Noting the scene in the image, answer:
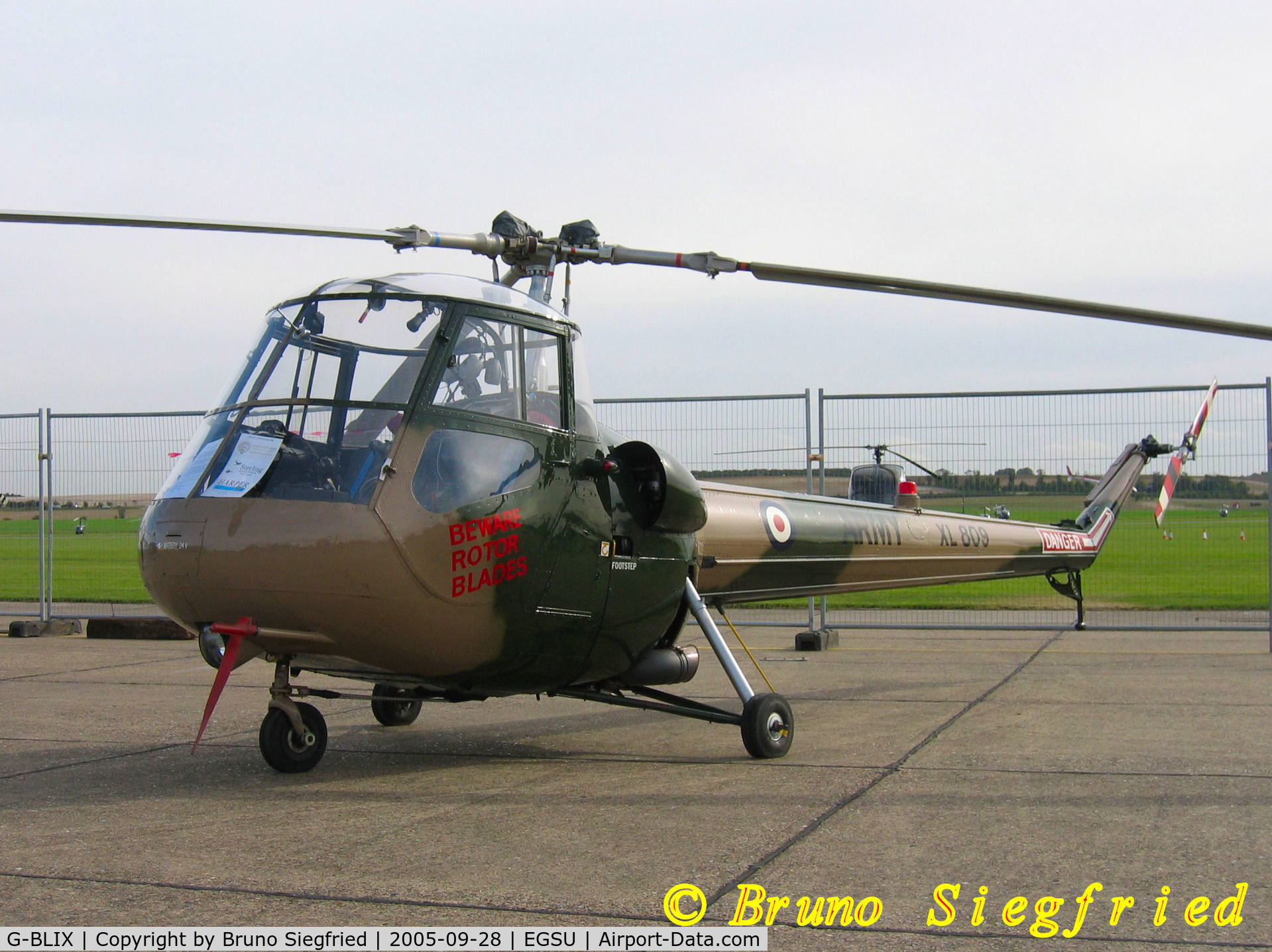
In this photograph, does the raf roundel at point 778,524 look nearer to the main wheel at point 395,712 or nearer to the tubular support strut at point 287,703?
the main wheel at point 395,712

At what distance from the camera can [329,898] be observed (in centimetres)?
378

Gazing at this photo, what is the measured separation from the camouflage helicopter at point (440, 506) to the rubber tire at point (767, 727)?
0.01 metres

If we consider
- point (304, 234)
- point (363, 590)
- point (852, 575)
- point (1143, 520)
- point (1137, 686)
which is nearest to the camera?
point (363, 590)

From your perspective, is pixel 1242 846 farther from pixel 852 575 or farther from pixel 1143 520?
pixel 1143 520

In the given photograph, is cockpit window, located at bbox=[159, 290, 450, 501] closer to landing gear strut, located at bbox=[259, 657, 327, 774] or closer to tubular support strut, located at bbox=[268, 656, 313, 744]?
tubular support strut, located at bbox=[268, 656, 313, 744]

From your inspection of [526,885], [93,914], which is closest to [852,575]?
[526,885]

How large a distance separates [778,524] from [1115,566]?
8.12m

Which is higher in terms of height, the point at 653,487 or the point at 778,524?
the point at 653,487

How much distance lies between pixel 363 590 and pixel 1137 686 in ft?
21.5

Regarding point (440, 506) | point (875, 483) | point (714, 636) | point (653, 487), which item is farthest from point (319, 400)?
point (875, 483)

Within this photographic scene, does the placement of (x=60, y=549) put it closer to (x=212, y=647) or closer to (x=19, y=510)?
(x=19, y=510)

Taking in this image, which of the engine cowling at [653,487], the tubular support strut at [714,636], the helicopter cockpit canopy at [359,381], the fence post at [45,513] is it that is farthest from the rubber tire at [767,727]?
the fence post at [45,513]

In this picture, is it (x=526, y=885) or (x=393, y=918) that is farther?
(x=526, y=885)

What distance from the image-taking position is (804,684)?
9.52m
